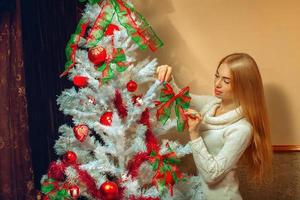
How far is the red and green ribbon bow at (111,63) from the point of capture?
1.63 meters

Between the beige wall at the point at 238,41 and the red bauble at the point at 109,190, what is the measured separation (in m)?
0.91

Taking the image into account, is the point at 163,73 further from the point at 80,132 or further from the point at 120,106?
the point at 80,132

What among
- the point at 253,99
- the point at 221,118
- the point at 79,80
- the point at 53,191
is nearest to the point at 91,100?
the point at 79,80

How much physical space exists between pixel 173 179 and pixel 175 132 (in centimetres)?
63

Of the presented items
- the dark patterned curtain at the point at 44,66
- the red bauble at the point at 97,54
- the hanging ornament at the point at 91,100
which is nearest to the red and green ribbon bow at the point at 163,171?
the hanging ornament at the point at 91,100

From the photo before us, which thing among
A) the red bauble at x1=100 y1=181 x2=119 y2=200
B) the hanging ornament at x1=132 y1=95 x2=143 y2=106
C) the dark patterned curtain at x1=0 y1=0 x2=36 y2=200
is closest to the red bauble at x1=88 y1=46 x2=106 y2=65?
the hanging ornament at x1=132 y1=95 x2=143 y2=106

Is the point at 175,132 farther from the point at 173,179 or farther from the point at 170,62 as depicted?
the point at 173,179

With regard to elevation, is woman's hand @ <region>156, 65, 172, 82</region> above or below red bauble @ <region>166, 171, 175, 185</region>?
above

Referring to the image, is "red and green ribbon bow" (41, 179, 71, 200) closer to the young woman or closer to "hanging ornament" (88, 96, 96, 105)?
"hanging ornament" (88, 96, 96, 105)

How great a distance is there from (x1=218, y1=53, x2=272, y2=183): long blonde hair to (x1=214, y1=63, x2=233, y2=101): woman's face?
Result: 2 centimetres

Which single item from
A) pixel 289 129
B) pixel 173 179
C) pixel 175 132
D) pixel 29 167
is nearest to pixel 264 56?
pixel 289 129

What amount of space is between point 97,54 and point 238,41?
0.92m

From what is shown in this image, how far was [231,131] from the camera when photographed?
1.71 meters

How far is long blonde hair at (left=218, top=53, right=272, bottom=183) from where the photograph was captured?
1.72 meters
